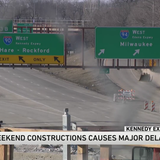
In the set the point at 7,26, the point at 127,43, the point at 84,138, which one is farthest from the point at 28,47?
the point at 84,138

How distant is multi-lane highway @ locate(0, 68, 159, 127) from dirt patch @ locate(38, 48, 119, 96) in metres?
0.82

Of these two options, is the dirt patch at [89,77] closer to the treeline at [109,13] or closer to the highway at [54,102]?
the highway at [54,102]

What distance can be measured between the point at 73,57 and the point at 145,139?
35.2 m

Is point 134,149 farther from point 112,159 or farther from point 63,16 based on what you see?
point 63,16

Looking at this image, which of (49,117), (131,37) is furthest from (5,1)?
(131,37)

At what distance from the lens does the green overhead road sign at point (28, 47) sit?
2530 cm

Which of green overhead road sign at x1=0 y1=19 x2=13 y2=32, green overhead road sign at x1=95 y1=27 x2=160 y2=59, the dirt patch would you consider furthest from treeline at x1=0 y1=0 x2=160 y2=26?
the dirt patch

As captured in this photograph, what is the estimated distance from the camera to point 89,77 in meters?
43.3

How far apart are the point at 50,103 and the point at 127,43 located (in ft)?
40.3

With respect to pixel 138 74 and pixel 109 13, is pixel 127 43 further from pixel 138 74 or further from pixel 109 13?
pixel 138 74

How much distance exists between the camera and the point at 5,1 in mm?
41125

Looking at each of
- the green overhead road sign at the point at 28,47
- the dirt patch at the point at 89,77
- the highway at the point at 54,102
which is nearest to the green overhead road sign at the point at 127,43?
the green overhead road sign at the point at 28,47

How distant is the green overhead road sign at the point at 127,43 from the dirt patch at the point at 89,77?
10.6m

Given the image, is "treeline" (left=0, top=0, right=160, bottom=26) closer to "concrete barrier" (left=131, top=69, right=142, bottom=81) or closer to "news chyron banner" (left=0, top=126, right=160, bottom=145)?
"concrete barrier" (left=131, top=69, right=142, bottom=81)
